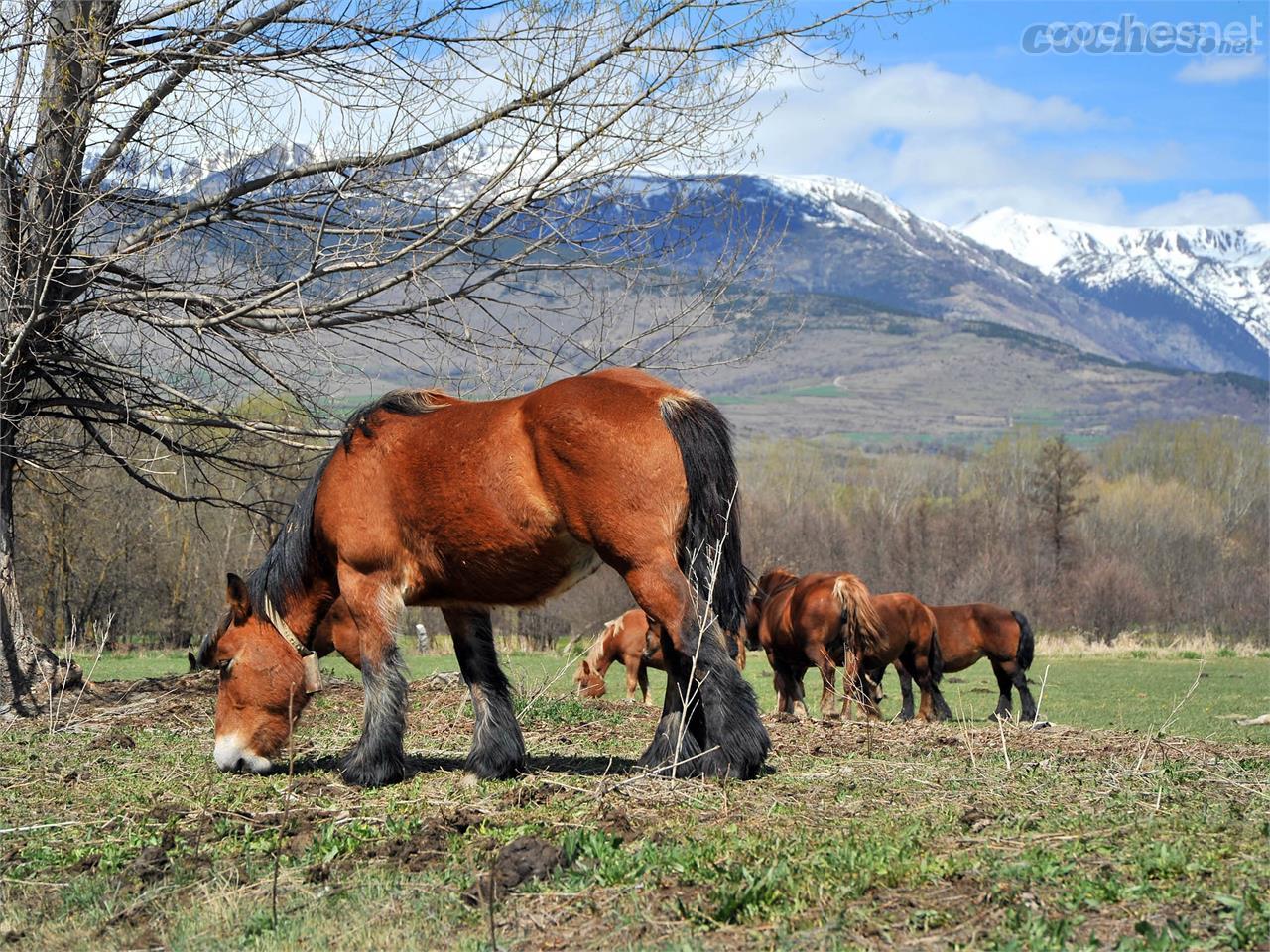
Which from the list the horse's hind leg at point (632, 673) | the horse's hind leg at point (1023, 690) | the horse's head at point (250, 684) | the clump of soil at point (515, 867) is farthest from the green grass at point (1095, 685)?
the clump of soil at point (515, 867)

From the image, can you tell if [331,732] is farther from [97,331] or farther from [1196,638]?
[1196,638]

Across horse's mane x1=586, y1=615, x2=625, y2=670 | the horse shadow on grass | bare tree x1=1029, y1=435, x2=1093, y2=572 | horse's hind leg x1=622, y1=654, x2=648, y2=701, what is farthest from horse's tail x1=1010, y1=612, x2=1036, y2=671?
bare tree x1=1029, y1=435, x2=1093, y2=572

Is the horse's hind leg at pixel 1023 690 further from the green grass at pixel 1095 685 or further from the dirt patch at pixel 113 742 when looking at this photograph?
the dirt patch at pixel 113 742

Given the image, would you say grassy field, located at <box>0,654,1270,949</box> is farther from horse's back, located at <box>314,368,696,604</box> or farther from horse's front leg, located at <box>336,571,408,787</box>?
horse's back, located at <box>314,368,696,604</box>

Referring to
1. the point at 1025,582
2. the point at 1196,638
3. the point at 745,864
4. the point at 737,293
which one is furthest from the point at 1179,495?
the point at 745,864

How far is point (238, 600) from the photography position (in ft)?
24.4

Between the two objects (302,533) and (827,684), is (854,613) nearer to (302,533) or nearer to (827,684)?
(827,684)

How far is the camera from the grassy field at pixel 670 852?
384 centimetres

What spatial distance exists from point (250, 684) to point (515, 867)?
340 cm

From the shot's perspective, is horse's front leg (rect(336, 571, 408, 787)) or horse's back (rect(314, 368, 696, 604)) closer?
horse's back (rect(314, 368, 696, 604))

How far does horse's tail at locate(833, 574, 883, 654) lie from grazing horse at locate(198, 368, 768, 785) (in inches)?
355

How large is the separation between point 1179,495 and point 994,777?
9379 cm

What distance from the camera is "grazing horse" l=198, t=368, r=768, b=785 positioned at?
6230mm

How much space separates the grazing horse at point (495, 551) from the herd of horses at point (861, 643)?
7161mm
